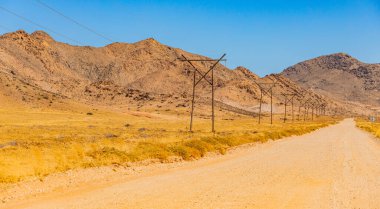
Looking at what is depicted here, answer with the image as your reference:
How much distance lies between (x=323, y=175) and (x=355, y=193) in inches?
173

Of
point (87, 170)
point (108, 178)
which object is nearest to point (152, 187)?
point (108, 178)

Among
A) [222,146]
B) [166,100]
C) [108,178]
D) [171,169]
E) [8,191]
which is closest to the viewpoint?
[8,191]

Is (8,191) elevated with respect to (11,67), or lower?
lower

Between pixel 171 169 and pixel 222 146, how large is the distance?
10741 millimetres

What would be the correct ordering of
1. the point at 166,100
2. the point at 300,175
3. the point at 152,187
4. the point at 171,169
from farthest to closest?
the point at 166,100 < the point at 171,169 < the point at 300,175 < the point at 152,187

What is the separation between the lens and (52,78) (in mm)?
165125

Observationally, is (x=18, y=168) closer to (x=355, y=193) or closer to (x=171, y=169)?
(x=171, y=169)

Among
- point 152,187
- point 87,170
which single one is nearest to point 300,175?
point 152,187

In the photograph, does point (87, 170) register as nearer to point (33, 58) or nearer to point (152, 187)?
point (152, 187)

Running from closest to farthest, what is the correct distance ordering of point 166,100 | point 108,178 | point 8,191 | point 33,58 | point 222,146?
point 8,191 < point 108,178 < point 222,146 < point 166,100 < point 33,58

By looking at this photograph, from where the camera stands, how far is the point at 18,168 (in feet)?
52.3

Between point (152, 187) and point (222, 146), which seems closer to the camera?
point (152, 187)

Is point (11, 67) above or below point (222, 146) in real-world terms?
above

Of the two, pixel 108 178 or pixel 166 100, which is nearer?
pixel 108 178
